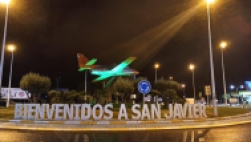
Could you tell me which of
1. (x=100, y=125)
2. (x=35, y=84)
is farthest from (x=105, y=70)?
(x=100, y=125)

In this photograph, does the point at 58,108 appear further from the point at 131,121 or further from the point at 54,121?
the point at 131,121

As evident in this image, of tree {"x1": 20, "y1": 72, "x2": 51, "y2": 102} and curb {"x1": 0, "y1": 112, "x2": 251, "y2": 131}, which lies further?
tree {"x1": 20, "y1": 72, "x2": 51, "y2": 102}

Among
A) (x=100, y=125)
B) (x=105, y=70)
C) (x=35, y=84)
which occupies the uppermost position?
(x=105, y=70)

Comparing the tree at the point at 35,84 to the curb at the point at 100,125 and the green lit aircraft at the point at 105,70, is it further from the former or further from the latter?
the curb at the point at 100,125

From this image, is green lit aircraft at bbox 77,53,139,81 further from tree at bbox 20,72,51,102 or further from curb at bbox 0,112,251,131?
curb at bbox 0,112,251,131

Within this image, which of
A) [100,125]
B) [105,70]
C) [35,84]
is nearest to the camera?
[100,125]

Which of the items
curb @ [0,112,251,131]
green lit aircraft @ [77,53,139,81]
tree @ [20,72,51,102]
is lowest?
curb @ [0,112,251,131]

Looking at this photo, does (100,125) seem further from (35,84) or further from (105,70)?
(105,70)

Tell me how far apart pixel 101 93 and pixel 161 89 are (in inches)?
330

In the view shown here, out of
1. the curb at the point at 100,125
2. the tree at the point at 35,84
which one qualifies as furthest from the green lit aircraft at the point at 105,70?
the curb at the point at 100,125

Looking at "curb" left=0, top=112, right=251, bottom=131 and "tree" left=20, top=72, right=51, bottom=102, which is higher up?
"tree" left=20, top=72, right=51, bottom=102

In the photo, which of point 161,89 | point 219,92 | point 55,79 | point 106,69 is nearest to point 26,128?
point 106,69

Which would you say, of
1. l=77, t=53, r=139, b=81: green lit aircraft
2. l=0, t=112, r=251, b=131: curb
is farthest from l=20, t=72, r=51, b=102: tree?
l=0, t=112, r=251, b=131: curb

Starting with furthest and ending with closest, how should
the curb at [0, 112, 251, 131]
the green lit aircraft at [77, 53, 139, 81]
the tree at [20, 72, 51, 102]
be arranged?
the green lit aircraft at [77, 53, 139, 81] → the tree at [20, 72, 51, 102] → the curb at [0, 112, 251, 131]
